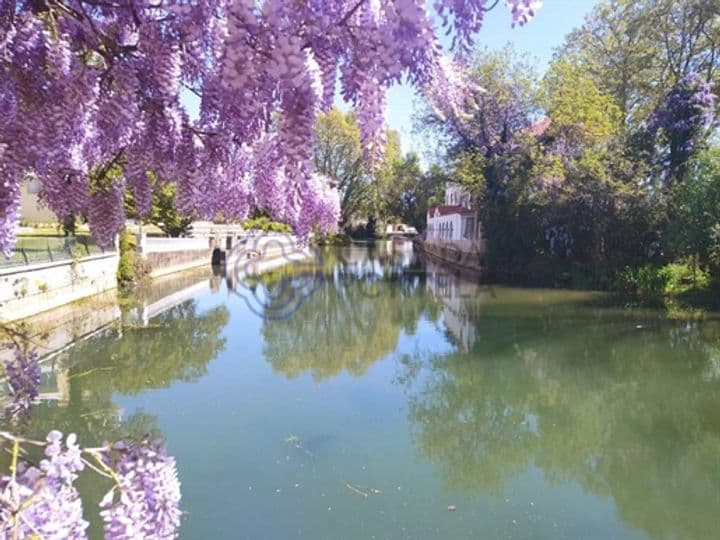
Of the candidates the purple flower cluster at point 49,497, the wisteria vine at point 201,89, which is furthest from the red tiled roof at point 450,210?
the purple flower cluster at point 49,497

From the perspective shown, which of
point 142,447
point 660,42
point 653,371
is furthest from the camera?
point 660,42

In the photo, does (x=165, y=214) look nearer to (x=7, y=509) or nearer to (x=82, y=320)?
(x=82, y=320)

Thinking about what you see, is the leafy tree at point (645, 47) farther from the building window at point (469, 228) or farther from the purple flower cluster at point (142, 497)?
the purple flower cluster at point (142, 497)

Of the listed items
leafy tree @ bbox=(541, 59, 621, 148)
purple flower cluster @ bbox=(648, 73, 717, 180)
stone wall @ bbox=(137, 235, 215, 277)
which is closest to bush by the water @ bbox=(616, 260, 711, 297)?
purple flower cluster @ bbox=(648, 73, 717, 180)

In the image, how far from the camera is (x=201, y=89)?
2.00 meters

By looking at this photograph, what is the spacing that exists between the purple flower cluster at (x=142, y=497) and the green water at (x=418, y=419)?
3.48 metres

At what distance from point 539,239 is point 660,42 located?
318 inches

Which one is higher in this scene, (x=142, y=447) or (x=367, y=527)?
(x=142, y=447)

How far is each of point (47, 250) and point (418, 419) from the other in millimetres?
9230

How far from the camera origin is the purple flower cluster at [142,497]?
1.35 meters

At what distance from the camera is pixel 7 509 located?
3.98 feet

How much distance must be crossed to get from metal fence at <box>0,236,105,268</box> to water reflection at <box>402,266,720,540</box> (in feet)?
24.1

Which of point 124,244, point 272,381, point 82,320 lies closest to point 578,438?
point 272,381
